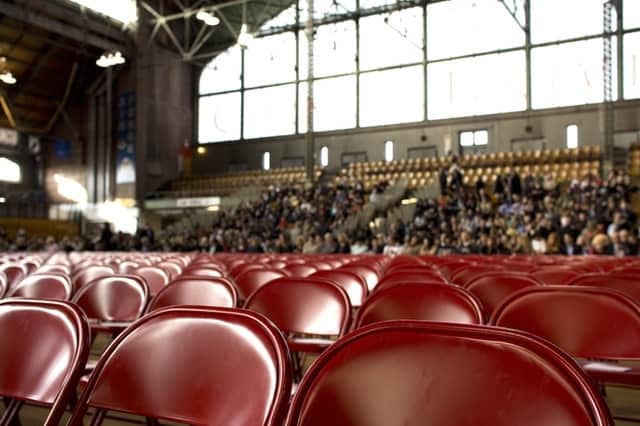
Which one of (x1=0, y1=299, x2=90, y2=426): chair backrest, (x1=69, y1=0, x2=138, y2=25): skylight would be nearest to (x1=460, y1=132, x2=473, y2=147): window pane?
(x1=69, y1=0, x2=138, y2=25): skylight

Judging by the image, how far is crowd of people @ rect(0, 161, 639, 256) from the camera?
49.4 feet

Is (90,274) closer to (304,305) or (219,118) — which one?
(304,305)

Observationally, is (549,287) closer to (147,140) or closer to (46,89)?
(147,140)

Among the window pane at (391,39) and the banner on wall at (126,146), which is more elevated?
the window pane at (391,39)

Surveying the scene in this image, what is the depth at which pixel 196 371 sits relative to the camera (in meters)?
1.78

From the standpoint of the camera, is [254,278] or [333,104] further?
[333,104]

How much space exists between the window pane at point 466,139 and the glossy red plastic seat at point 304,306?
80.8 feet

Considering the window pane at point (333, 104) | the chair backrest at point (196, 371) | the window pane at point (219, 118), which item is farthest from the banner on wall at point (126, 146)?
the chair backrest at point (196, 371)

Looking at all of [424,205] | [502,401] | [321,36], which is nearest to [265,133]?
[321,36]

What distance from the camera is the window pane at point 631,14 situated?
928 inches

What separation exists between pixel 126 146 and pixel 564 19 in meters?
21.9

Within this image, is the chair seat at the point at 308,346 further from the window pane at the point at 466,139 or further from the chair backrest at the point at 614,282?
the window pane at the point at 466,139

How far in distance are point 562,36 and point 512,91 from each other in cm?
289

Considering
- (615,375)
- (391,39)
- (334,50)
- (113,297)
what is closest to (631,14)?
(391,39)
